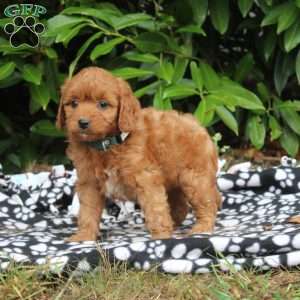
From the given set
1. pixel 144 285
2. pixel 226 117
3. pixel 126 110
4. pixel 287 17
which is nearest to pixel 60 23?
pixel 226 117

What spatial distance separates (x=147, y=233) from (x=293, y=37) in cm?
235

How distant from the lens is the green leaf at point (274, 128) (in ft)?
21.0

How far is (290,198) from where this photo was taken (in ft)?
17.1

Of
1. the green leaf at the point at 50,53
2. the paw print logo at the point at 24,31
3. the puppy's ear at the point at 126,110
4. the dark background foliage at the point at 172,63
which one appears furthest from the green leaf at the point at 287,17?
the puppy's ear at the point at 126,110

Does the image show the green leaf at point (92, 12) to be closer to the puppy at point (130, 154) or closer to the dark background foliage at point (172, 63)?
the dark background foliage at point (172, 63)

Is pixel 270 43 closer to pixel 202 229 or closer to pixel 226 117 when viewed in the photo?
pixel 226 117

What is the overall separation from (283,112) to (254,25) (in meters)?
0.79

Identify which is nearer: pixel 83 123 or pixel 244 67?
pixel 83 123

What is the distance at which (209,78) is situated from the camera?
6.20m

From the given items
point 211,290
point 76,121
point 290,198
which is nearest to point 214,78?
point 290,198

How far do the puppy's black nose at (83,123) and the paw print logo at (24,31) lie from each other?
91.3 inches

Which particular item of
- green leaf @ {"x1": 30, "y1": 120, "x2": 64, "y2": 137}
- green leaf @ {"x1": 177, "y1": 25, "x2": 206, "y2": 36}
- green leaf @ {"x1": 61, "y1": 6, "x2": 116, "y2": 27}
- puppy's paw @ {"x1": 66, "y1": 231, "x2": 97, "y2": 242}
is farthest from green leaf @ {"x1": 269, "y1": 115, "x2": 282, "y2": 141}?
puppy's paw @ {"x1": 66, "y1": 231, "x2": 97, "y2": 242}

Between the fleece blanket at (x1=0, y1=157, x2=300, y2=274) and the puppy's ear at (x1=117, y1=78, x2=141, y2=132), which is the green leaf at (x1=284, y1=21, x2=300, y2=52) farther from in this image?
the puppy's ear at (x1=117, y1=78, x2=141, y2=132)

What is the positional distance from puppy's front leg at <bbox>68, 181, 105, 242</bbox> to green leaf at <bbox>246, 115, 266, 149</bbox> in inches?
89.6
